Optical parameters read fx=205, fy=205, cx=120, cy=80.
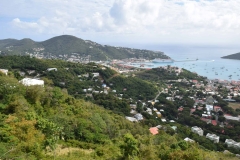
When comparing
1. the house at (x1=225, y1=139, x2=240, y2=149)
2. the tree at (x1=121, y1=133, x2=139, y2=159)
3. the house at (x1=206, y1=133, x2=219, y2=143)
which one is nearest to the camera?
the tree at (x1=121, y1=133, x2=139, y2=159)

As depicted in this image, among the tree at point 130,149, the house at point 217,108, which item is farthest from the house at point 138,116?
the tree at point 130,149

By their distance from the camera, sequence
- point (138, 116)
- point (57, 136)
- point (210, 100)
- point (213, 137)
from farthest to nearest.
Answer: point (210, 100)
point (138, 116)
point (213, 137)
point (57, 136)

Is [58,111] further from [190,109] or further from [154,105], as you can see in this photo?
[190,109]

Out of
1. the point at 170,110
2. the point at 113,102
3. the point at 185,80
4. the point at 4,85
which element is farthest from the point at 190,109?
the point at 4,85

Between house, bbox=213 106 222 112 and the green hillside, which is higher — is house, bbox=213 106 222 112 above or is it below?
below

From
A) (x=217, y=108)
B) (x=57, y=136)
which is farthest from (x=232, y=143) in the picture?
(x=57, y=136)

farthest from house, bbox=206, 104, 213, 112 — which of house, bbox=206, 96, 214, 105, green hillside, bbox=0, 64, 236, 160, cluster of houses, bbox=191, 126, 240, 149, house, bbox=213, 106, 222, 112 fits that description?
green hillside, bbox=0, 64, 236, 160

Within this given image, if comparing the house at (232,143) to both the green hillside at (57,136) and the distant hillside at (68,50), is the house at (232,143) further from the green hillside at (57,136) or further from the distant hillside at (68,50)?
the distant hillside at (68,50)

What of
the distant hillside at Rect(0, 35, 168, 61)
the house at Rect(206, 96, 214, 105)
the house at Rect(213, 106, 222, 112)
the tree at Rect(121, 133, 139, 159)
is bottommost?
the house at Rect(213, 106, 222, 112)

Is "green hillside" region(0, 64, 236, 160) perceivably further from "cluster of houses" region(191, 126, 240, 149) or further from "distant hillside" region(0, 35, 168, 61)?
"distant hillside" region(0, 35, 168, 61)

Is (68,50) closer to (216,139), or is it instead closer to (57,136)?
(216,139)

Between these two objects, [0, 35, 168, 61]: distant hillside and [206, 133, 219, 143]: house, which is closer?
[206, 133, 219, 143]: house
